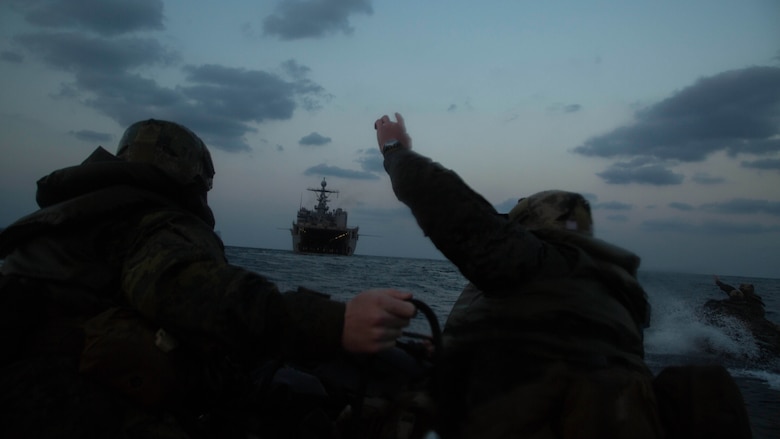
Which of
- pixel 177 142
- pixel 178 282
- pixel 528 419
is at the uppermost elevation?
pixel 177 142

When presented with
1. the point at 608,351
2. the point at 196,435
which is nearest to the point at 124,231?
the point at 196,435

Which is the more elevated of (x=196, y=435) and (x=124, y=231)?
(x=124, y=231)

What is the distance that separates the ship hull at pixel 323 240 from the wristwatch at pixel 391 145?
6482 centimetres

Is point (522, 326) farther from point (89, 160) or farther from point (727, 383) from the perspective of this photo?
point (89, 160)

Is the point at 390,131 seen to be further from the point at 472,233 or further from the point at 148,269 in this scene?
the point at 148,269

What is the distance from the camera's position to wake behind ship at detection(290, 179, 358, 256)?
2697 inches

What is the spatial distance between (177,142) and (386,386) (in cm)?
155

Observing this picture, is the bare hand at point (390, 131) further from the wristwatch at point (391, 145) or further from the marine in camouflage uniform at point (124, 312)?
the marine in camouflage uniform at point (124, 312)

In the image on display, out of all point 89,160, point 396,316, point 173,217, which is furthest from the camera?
point 89,160

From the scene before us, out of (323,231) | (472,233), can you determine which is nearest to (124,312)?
(472,233)

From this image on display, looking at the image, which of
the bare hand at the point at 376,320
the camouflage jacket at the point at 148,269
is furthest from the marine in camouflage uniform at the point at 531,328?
the camouflage jacket at the point at 148,269

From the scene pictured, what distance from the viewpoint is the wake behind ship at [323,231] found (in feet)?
225

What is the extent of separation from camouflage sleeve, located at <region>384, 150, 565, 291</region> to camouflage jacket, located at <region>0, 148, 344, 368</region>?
1.04 m

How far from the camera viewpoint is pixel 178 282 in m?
1.56
